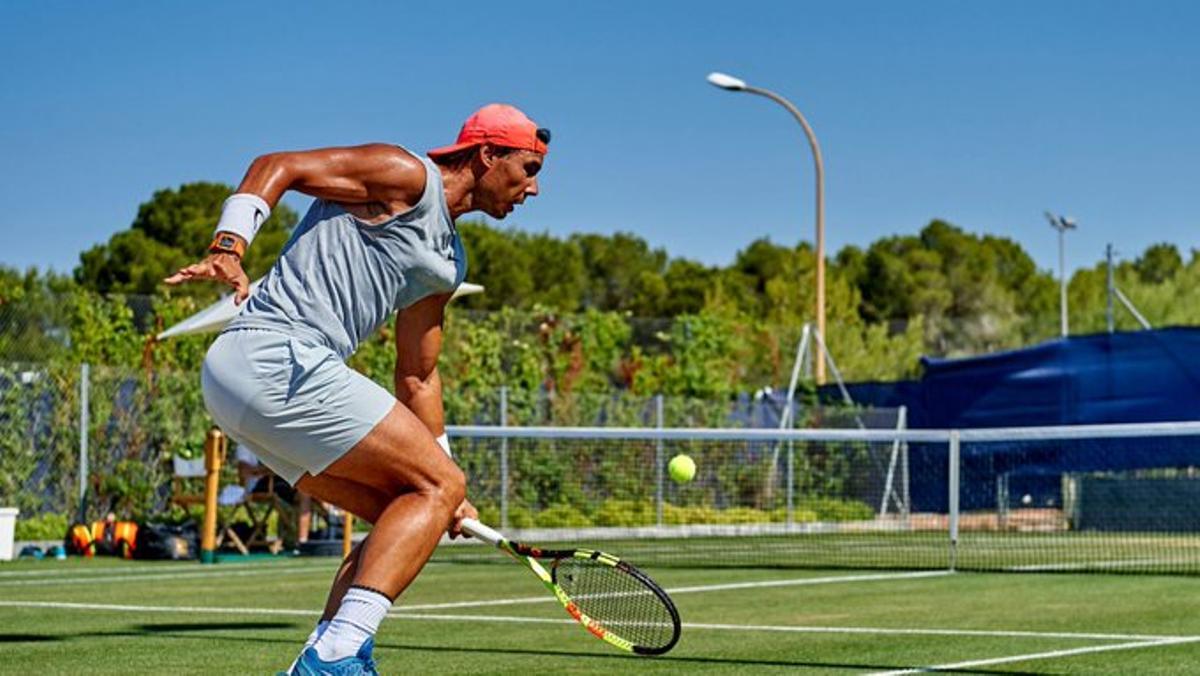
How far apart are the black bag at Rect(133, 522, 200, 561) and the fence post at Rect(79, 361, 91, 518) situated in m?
2.09

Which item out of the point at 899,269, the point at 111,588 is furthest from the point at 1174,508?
the point at 899,269

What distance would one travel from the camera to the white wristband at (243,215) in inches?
206

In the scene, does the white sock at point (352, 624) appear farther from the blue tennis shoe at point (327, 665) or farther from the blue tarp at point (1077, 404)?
the blue tarp at point (1077, 404)

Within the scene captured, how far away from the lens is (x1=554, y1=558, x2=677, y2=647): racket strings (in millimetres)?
6777

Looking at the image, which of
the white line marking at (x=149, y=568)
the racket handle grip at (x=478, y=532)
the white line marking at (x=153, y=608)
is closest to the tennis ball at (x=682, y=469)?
the white line marking at (x=153, y=608)

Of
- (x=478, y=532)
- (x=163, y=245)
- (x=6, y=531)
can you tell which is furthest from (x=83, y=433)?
(x=163, y=245)

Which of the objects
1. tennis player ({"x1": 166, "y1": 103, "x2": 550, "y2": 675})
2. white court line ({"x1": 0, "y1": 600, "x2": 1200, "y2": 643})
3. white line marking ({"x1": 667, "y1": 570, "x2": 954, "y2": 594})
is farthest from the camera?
white line marking ({"x1": 667, "y1": 570, "x2": 954, "y2": 594})

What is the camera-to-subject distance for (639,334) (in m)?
30.8

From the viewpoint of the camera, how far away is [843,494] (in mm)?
24141

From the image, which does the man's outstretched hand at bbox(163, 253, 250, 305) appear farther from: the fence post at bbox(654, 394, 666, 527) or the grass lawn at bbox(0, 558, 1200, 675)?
the fence post at bbox(654, 394, 666, 527)

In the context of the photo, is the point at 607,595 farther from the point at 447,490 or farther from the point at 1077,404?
the point at 1077,404

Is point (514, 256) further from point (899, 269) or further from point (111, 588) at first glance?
point (111, 588)

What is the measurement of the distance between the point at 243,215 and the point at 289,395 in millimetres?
537

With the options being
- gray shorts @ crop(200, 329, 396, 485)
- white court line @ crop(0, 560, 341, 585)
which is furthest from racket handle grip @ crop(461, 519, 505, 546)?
white court line @ crop(0, 560, 341, 585)
